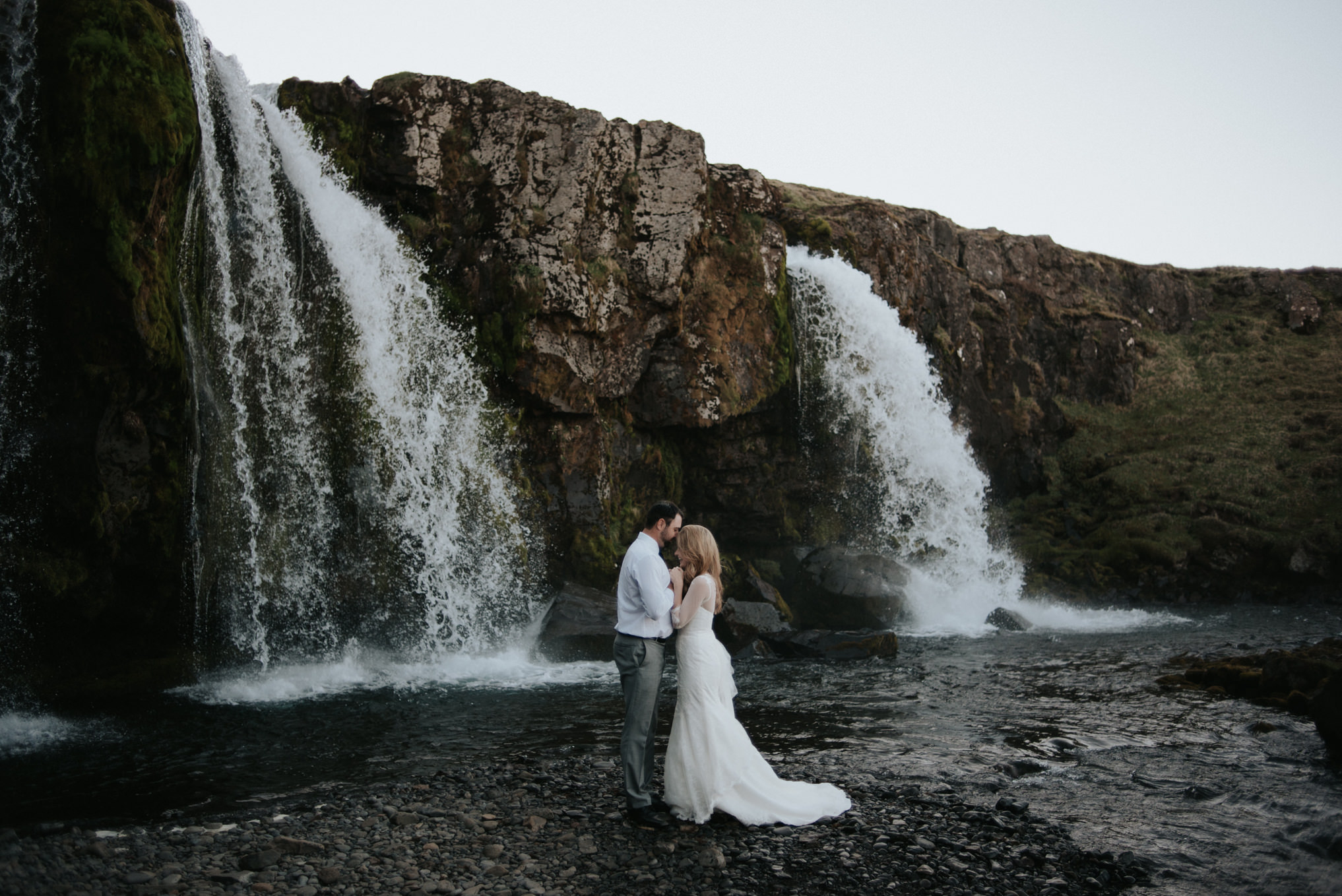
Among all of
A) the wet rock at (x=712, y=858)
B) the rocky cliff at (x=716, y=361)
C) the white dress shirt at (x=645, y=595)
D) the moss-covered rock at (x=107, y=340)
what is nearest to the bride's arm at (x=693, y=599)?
the white dress shirt at (x=645, y=595)

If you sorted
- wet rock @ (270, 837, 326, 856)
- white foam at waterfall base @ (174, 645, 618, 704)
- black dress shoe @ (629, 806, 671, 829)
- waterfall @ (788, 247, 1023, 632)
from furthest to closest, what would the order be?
waterfall @ (788, 247, 1023, 632) → white foam at waterfall base @ (174, 645, 618, 704) → black dress shoe @ (629, 806, 671, 829) → wet rock @ (270, 837, 326, 856)

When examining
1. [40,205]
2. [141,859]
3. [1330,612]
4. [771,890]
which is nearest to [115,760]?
[141,859]

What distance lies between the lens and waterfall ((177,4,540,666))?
1452 cm

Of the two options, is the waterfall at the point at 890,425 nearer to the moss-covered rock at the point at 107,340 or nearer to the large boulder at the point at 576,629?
the large boulder at the point at 576,629

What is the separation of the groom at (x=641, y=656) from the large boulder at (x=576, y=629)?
9631mm

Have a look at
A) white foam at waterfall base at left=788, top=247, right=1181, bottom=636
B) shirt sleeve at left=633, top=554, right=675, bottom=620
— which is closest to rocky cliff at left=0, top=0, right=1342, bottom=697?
white foam at waterfall base at left=788, top=247, right=1181, bottom=636

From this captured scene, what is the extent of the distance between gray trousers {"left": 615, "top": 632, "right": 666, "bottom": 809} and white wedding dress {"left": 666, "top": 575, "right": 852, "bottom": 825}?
20cm

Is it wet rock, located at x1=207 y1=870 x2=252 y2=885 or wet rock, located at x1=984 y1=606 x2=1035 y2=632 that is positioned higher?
wet rock, located at x1=207 y1=870 x2=252 y2=885

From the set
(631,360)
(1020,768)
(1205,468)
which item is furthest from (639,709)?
(1205,468)

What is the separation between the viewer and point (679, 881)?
5957mm

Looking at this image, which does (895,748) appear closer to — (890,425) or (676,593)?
(676,593)

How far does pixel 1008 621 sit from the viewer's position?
21953mm

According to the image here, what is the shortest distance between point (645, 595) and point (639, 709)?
3.18ft

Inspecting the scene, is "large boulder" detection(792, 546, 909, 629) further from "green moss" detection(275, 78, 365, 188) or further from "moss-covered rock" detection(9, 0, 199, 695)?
"green moss" detection(275, 78, 365, 188)
